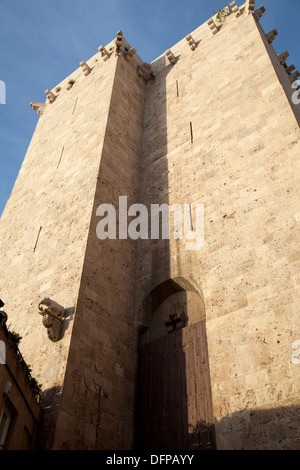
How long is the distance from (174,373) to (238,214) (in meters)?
3.33

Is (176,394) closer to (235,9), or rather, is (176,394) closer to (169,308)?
(169,308)

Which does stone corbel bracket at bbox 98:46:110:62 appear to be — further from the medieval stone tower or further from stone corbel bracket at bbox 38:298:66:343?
stone corbel bracket at bbox 38:298:66:343

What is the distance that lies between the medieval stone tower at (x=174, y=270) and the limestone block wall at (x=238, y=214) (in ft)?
0.09

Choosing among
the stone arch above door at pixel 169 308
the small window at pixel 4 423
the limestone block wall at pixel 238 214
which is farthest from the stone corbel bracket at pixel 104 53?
the small window at pixel 4 423

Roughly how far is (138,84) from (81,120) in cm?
314

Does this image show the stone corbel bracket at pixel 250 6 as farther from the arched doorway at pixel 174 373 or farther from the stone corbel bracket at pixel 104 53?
the arched doorway at pixel 174 373

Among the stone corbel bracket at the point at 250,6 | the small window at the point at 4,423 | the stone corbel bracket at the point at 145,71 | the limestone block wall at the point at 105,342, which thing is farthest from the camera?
the stone corbel bracket at the point at 145,71

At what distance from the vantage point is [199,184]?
32.9 ft

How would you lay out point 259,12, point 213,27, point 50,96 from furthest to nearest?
1. point 50,96
2. point 213,27
3. point 259,12

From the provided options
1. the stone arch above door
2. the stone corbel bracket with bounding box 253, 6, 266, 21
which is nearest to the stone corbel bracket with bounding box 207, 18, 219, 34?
the stone corbel bracket with bounding box 253, 6, 266, 21

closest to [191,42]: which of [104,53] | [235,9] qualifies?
[235,9]

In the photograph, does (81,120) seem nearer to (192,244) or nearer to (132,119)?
(132,119)

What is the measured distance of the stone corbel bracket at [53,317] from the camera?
7418 millimetres

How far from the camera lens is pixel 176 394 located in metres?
7.61
